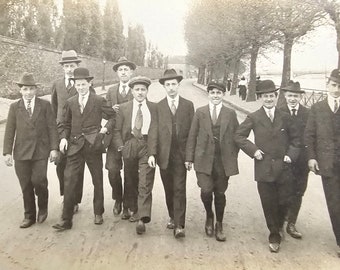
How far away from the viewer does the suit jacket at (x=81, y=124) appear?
5160 mm

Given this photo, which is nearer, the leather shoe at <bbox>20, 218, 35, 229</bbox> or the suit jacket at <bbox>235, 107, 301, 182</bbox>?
the suit jacket at <bbox>235, 107, 301, 182</bbox>

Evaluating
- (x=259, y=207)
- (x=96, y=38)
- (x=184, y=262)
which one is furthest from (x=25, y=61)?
(x=184, y=262)

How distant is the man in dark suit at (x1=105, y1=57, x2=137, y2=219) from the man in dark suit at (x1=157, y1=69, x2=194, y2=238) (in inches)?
28.2

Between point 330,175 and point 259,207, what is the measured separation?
5.97 ft

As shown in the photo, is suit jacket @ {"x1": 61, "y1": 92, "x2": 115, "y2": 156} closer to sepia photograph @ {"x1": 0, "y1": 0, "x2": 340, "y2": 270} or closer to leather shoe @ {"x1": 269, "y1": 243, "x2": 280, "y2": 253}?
sepia photograph @ {"x1": 0, "y1": 0, "x2": 340, "y2": 270}

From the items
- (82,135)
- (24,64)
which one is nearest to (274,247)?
(82,135)

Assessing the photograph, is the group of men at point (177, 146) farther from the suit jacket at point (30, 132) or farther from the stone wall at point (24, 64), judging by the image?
the stone wall at point (24, 64)

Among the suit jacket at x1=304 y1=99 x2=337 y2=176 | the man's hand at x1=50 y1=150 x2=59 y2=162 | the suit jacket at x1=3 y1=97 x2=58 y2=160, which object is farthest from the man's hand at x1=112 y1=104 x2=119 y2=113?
the suit jacket at x1=304 y1=99 x2=337 y2=176

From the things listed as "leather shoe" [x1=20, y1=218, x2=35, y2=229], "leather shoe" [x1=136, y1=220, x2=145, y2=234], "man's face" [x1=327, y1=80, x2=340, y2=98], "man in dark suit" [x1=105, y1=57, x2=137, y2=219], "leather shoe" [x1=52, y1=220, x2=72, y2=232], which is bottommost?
"leather shoe" [x1=20, y1=218, x2=35, y2=229]

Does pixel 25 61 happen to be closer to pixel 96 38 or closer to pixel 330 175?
pixel 96 38

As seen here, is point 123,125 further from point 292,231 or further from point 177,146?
point 292,231

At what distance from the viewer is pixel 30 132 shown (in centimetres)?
516

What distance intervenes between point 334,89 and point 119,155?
2.71 m

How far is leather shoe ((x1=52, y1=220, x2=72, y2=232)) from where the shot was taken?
495cm
